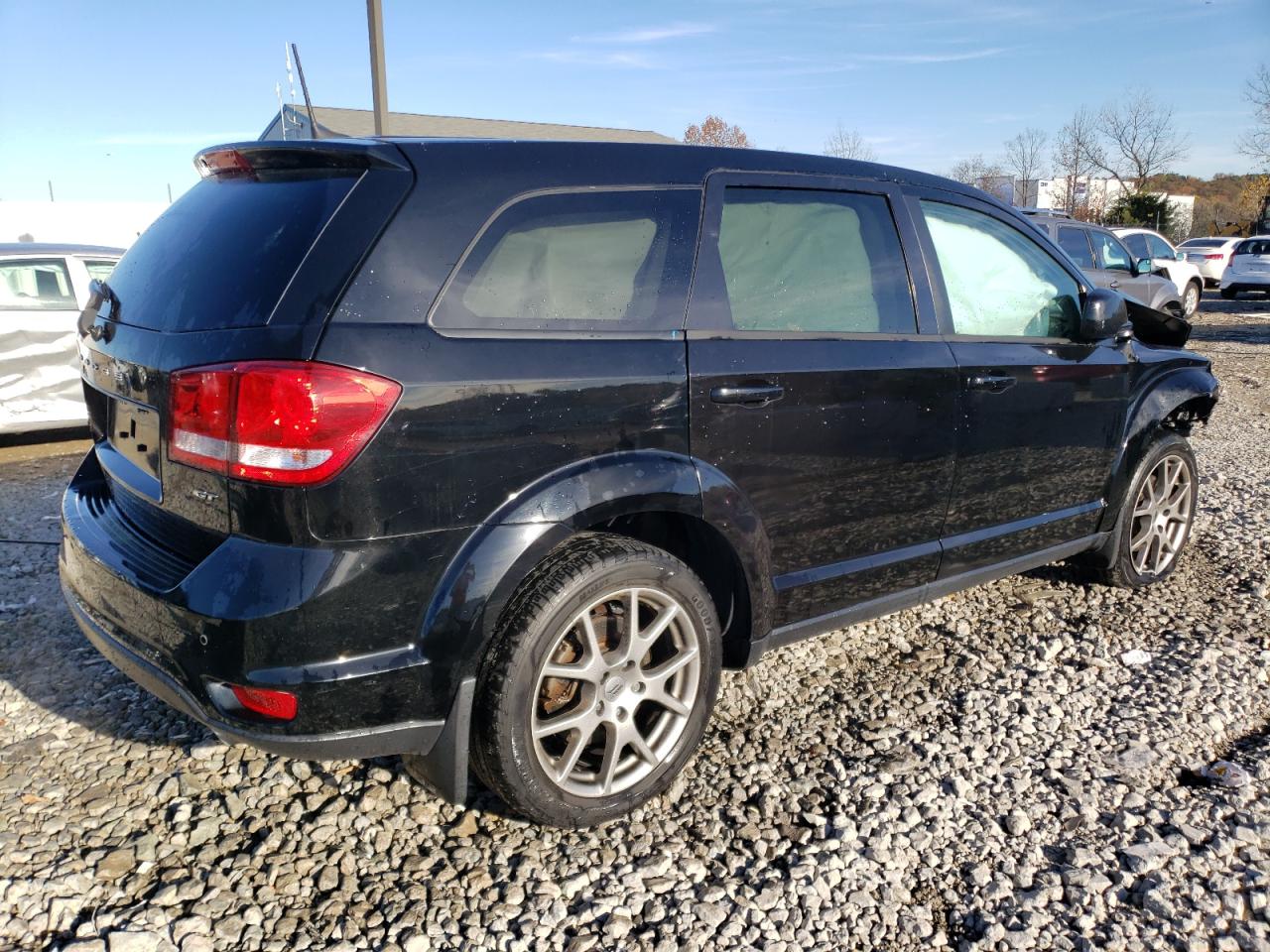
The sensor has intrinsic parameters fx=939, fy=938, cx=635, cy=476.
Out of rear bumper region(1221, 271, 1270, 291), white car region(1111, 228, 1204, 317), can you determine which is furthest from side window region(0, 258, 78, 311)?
rear bumper region(1221, 271, 1270, 291)

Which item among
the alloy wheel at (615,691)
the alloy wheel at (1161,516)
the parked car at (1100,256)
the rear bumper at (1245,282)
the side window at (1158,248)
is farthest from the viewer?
the rear bumper at (1245,282)

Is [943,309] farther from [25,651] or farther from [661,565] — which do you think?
[25,651]

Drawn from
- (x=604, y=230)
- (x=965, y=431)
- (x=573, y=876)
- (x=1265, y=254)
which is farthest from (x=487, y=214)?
(x=1265, y=254)

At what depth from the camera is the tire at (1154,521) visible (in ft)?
13.9

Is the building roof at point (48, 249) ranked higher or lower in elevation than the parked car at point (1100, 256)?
higher

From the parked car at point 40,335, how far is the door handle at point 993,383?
672cm

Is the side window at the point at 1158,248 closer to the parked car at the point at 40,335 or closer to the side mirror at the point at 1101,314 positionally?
the side mirror at the point at 1101,314

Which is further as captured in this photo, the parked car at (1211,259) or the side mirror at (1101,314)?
the parked car at (1211,259)

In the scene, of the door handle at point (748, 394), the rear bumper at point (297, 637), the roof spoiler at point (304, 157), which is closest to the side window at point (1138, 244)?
the door handle at point (748, 394)

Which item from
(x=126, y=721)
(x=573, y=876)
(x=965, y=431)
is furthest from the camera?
(x=965, y=431)

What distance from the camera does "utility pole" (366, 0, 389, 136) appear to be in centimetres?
848

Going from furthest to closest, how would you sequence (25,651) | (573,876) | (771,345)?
(25,651) → (771,345) → (573,876)

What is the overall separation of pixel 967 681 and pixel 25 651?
3.63 metres

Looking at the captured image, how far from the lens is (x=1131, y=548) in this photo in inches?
171
